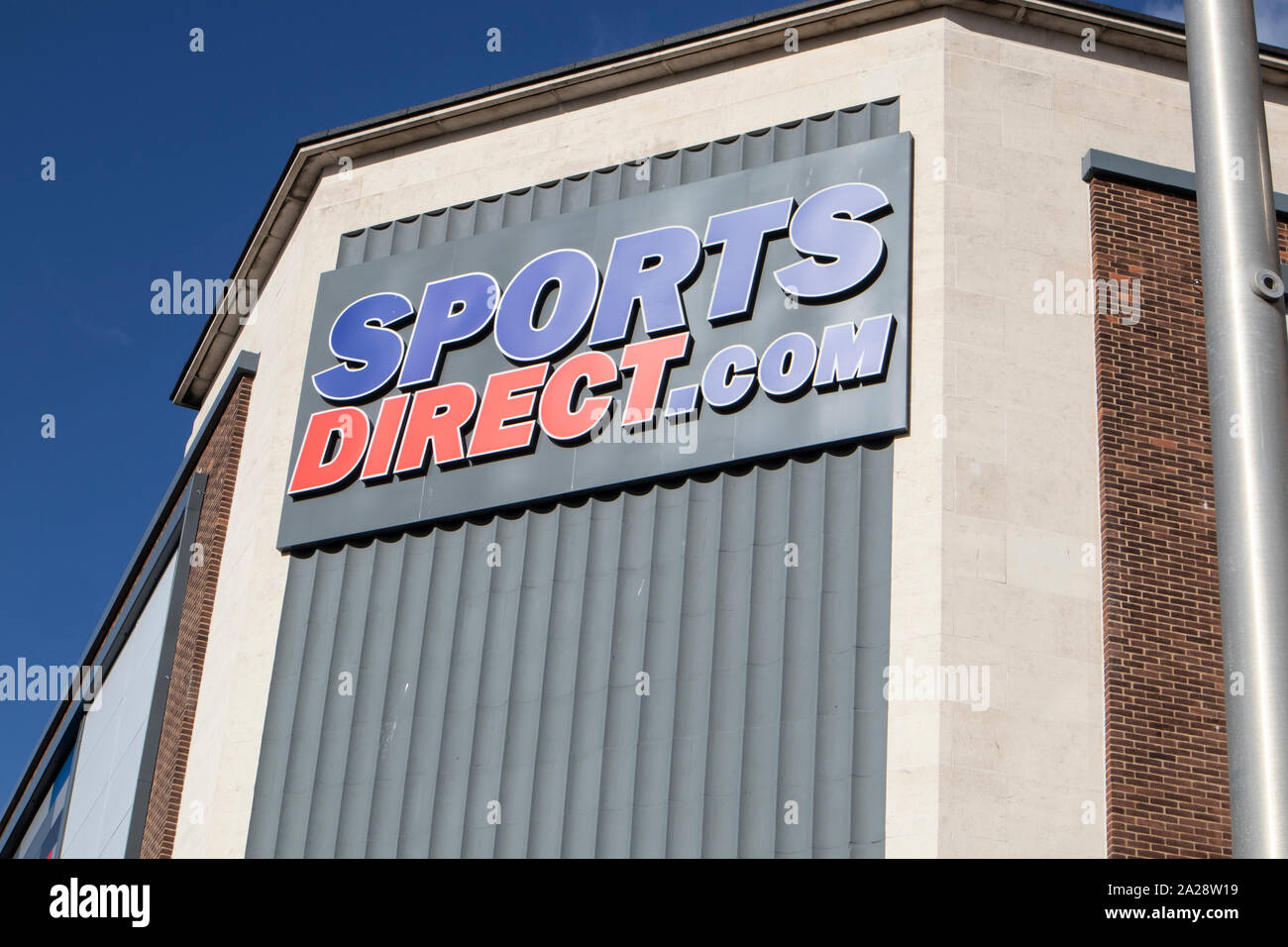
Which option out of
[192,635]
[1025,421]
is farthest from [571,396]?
[192,635]

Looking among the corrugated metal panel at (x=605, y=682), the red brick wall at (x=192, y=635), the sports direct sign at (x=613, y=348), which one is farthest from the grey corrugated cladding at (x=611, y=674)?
the red brick wall at (x=192, y=635)

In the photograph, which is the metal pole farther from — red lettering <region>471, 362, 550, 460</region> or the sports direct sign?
red lettering <region>471, 362, 550, 460</region>

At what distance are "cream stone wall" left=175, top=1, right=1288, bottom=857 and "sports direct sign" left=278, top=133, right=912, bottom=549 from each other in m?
0.61

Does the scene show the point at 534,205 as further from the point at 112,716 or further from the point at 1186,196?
the point at 112,716

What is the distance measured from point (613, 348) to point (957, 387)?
14.6ft

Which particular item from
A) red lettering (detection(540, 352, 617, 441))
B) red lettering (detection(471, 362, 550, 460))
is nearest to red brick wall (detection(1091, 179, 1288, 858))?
red lettering (detection(540, 352, 617, 441))

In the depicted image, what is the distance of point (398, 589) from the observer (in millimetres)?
20578

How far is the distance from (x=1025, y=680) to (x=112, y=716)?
15954 mm

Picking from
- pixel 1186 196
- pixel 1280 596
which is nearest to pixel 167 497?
pixel 1186 196

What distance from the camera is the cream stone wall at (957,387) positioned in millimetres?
16656

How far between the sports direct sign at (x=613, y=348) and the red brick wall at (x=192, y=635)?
86.3 inches

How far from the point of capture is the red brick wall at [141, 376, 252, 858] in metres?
21.8

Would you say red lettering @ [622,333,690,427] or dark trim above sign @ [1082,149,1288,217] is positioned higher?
dark trim above sign @ [1082,149,1288,217]

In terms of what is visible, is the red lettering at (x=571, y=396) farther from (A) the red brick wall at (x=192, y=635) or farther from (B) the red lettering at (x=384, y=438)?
(A) the red brick wall at (x=192, y=635)
